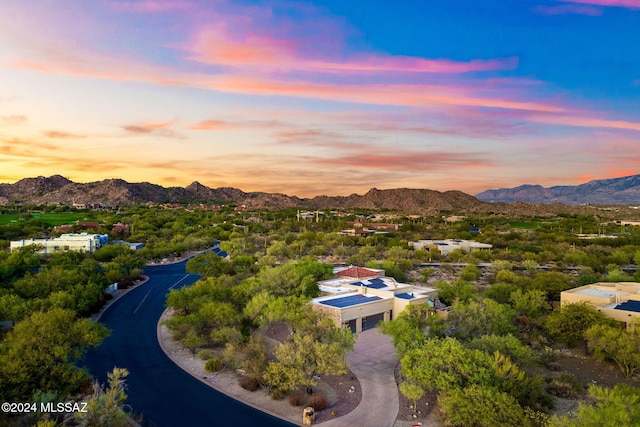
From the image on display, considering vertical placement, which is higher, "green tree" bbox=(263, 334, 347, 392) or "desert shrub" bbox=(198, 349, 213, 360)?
"green tree" bbox=(263, 334, 347, 392)

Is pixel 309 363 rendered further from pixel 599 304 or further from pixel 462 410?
pixel 599 304

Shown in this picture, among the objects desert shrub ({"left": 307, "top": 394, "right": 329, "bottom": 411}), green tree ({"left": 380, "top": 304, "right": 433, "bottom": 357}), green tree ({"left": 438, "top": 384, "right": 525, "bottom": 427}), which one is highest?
green tree ({"left": 380, "top": 304, "right": 433, "bottom": 357})

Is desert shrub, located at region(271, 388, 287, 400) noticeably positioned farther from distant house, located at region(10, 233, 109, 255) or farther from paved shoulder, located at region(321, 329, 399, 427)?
distant house, located at region(10, 233, 109, 255)

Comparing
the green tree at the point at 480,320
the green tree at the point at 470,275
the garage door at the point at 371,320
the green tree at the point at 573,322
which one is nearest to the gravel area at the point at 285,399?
the green tree at the point at 480,320

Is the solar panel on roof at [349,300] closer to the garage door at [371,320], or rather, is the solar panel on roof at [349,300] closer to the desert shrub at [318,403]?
the garage door at [371,320]

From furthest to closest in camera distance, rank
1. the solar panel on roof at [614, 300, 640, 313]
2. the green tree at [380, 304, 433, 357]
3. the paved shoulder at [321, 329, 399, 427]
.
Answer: the solar panel on roof at [614, 300, 640, 313] → the green tree at [380, 304, 433, 357] → the paved shoulder at [321, 329, 399, 427]

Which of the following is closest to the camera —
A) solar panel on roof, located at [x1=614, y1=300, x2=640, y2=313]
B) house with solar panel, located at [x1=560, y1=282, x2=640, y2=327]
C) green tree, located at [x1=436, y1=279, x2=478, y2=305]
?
house with solar panel, located at [x1=560, y1=282, x2=640, y2=327]

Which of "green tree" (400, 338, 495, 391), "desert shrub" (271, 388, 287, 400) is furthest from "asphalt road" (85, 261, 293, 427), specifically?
"green tree" (400, 338, 495, 391)
